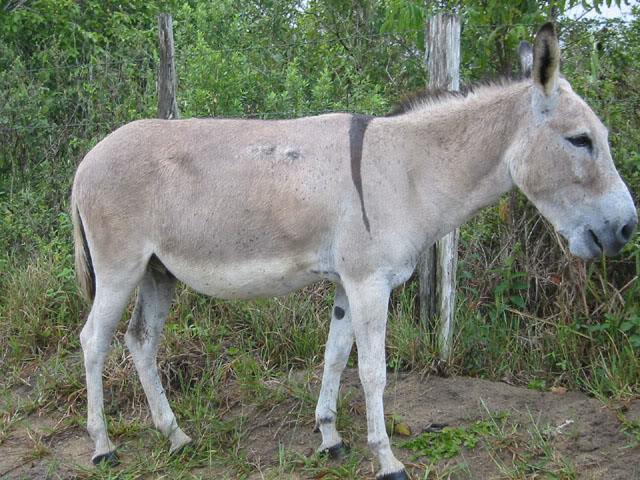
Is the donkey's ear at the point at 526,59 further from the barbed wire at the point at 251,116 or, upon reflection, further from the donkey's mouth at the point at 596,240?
the barbed wire at the point at 251,116

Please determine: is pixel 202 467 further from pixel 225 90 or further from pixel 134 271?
pixel 225 90

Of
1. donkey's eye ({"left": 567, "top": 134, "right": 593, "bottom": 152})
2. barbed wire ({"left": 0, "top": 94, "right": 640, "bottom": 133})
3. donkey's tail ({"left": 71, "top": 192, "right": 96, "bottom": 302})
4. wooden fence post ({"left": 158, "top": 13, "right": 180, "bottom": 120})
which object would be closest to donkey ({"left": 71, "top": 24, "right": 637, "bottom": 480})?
donkey's eye ({"left": 567, "top": 134, "right": 593, "bottom": 152})

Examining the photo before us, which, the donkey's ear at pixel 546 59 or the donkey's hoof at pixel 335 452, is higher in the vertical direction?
the donkey's ear at pixel 546 59

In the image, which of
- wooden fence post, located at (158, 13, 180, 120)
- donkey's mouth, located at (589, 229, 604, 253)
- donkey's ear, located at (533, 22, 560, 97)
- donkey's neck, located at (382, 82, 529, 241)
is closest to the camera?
donkey's ear, located at (533, 22, 560, 97)

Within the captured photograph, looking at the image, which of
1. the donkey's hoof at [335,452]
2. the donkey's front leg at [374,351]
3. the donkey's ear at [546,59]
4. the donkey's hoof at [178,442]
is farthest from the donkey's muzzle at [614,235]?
the donkey's hoof at [178,442]

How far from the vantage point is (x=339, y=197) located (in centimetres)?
356

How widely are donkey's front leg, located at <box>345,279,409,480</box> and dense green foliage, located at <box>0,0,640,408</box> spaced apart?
108 cm

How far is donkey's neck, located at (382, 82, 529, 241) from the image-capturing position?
3506 millimetres

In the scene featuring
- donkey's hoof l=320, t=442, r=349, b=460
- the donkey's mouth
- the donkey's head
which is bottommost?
donkey's hoof l=320, t=442, r=349, b=460

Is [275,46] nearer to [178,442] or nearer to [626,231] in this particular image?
[178,442]

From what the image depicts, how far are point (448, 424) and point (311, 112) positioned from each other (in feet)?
8.49

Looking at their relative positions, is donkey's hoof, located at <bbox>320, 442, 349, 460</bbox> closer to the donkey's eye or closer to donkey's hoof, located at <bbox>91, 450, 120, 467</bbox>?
donkey's hoof, located at <bbox>91, 450, 120, 467</bbox>

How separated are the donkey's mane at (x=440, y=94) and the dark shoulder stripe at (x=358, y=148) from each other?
195mm

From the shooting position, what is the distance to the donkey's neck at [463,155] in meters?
3.51
